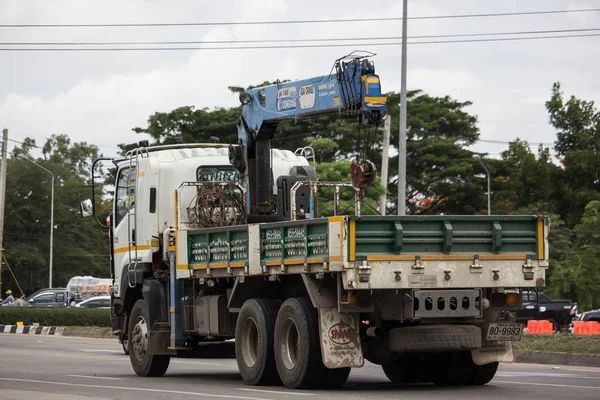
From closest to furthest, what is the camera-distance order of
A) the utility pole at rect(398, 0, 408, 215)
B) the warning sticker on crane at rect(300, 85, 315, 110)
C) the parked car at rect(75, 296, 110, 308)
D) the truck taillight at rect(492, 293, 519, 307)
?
the truck taillight at rect(492, 293, 519, 307) < the warning sticker on crane at rect(300, 85, 315, 110) < the utility pole at rect(398, 0, 408, 215) < the parked car at rect(75, 296, 110, 308)

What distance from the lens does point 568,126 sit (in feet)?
201

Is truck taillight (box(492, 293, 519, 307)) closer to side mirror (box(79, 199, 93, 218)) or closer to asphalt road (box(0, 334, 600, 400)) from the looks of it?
asphalt road (box(0, 334, 600, 400))

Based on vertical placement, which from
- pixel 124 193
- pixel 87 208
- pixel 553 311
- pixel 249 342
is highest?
pixel 124 193

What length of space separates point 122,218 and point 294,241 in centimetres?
552

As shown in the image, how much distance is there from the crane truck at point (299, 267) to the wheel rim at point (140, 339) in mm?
38

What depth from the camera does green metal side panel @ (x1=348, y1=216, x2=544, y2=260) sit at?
13.5 metres

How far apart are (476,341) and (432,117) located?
49.2m

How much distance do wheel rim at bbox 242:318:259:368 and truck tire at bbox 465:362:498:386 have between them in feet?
9.31

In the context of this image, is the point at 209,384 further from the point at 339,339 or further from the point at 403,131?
the point at 403,131

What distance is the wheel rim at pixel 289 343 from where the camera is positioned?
14.6 meters

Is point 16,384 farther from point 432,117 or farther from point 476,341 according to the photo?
point 432,117

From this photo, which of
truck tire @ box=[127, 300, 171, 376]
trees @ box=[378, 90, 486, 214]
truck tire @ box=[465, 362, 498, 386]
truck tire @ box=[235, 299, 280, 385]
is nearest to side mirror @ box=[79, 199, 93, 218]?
truck tire @ box=[127, 300, 171, 376]

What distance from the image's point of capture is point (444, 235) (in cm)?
1382

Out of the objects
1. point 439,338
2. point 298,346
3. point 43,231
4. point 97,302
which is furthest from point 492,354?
point 43,231
